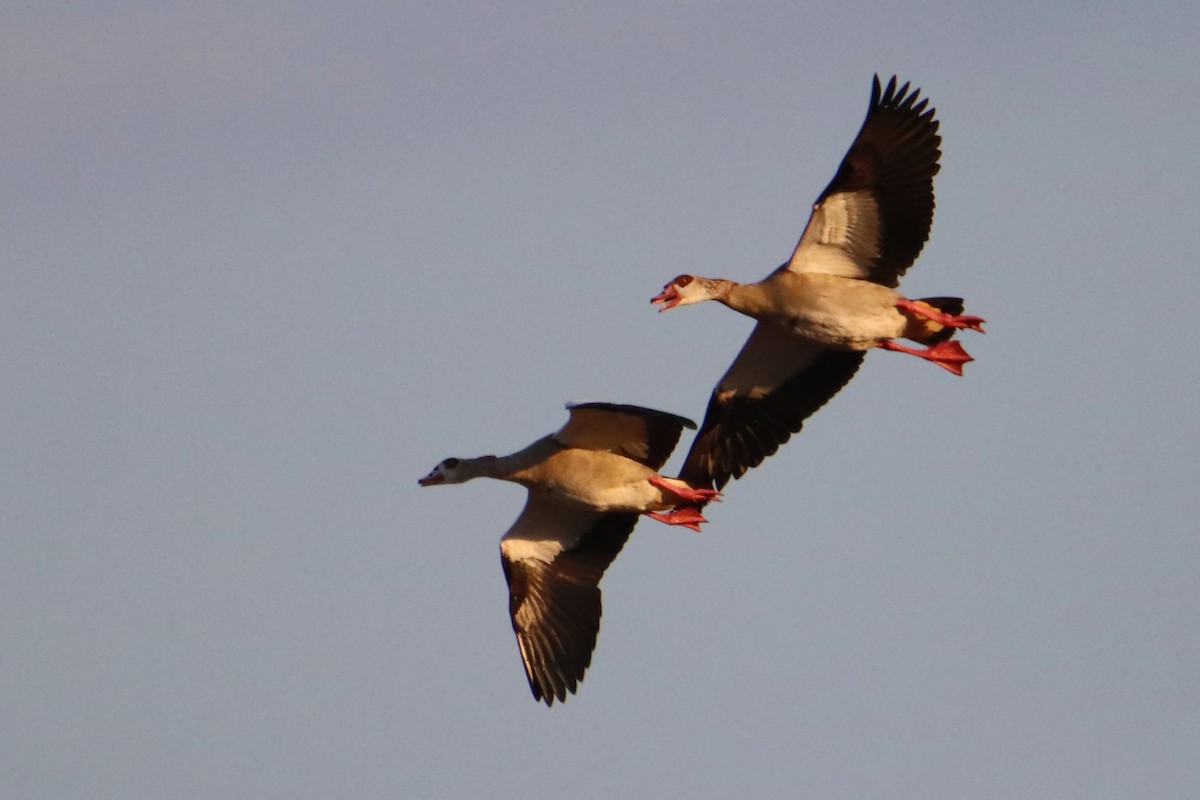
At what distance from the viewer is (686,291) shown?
23.1 metres

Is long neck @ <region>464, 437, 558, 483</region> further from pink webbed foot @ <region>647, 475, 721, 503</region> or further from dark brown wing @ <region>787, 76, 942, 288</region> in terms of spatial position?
dark brown wing @ <region>787, 76, 942, 288</region>

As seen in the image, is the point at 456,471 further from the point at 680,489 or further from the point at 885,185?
the point at 885,185

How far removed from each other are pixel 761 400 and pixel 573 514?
6.15ft

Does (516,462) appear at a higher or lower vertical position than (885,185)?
lower

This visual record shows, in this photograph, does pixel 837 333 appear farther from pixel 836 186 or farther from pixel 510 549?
pixel 510 549

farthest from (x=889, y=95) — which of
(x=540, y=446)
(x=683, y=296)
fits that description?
(x=540, y=446)

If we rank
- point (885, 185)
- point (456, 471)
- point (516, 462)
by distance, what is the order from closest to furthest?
point (885, 185), point (516, 462), point (456, 471)

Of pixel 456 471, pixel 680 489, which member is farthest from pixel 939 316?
pixel 456 471

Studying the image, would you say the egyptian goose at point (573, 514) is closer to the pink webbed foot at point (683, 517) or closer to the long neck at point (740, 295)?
the pink webbed foot at point (683, 517)

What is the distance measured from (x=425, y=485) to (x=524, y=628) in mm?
1689

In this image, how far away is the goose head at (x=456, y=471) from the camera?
23531mm

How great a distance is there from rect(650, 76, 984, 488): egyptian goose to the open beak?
8 cm

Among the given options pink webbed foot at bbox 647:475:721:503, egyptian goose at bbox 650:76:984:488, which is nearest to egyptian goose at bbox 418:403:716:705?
pink webbed foot at bbox 647:475:721:503

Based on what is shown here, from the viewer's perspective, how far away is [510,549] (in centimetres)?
2336
